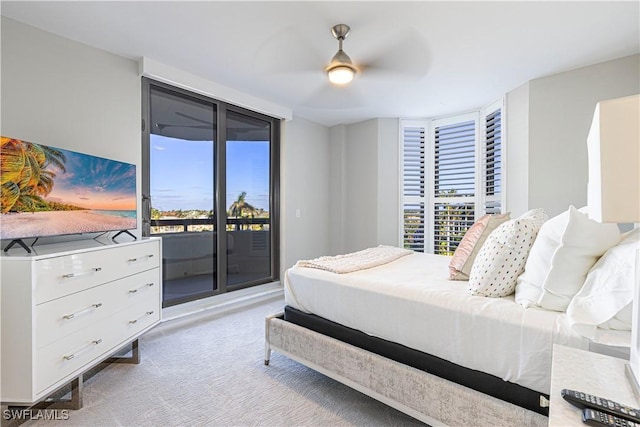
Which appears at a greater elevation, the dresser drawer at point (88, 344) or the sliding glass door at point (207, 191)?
the sliding glass door at point (207, 191)

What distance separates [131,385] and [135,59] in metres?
2.74

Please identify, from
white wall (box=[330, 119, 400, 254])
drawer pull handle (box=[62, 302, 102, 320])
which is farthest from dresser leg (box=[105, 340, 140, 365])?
white wall (box=[330, 119, 400, 254])

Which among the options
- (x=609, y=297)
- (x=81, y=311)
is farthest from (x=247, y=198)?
(x=609, y=297)

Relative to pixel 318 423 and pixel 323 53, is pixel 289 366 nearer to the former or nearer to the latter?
pixel 318 423

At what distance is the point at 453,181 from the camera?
440 centimetres

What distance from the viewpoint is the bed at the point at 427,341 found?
4.10 ft

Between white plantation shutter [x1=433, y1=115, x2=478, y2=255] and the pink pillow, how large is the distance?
2440 mm

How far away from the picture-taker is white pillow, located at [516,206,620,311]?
124cm

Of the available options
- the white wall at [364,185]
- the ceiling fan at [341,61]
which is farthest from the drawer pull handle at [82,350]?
the white wall at [364,185]

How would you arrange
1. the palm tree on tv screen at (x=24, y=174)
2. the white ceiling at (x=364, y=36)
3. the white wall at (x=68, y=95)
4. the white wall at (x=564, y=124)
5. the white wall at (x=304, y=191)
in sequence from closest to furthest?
the palm tree on tv screen at (x=24, y=174) → the white ceiling at (x=364, y=36) → the white wall at (x=68, y=95) → the white wall at (x=564, y=124) → the white wall at (x=304, y=191)

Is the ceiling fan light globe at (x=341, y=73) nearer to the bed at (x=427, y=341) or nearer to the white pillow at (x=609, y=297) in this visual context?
the bed at (x=427, y=341)

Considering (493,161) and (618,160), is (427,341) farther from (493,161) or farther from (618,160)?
(493,161)

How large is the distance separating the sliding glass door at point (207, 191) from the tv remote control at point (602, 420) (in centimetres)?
330

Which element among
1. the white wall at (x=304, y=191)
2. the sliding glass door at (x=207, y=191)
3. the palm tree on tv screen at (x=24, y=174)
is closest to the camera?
the palm tree on tv screen at (x=24, y=174)
